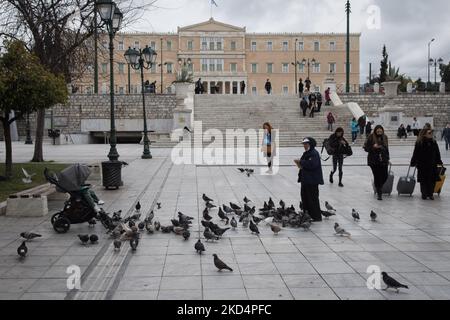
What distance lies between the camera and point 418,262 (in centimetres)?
625

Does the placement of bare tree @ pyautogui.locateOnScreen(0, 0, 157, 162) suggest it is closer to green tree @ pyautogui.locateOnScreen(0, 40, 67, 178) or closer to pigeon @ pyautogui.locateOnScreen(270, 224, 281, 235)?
green tree @ pyautogui.locateOnScreen(0, 40, 67, 178)

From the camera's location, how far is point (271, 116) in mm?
36094

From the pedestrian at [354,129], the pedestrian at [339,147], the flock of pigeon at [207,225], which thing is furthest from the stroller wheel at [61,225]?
the pedestrian at [354,129]

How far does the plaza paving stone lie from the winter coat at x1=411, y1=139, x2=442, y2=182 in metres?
0.61

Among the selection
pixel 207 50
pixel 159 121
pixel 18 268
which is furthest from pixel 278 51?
pixel 18 268

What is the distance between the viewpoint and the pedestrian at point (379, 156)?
1079 centimetres

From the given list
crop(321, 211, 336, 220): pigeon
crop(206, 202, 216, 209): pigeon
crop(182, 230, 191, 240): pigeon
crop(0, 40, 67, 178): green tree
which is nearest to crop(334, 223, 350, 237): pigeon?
crop(321, 211, 336, 220): pigeon

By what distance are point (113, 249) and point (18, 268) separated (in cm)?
125

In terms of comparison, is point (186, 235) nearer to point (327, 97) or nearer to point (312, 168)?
point (312, 168)

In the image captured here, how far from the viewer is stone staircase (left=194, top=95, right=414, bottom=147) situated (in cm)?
3184

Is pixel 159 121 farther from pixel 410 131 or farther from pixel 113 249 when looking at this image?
pixel 113 249

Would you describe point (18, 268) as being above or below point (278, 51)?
below

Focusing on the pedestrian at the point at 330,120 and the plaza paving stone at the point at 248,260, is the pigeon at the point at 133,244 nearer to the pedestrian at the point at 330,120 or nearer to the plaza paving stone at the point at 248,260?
the plaza paving stone at the point at 248,260

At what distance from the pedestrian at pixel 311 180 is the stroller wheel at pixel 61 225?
12.6ft
